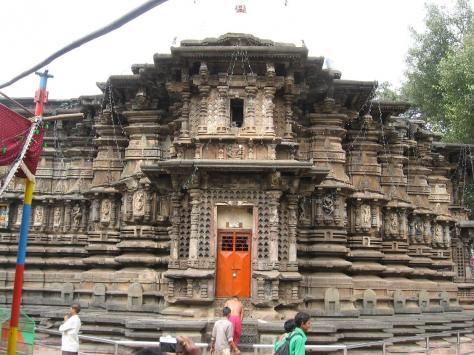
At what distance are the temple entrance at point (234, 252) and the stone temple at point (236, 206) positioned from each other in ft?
0.13

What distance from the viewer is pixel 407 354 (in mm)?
15156

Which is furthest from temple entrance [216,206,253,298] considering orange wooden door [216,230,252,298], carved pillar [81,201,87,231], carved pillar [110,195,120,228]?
carved pillar [81,201,87,231]

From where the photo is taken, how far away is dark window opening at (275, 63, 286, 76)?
1606cm

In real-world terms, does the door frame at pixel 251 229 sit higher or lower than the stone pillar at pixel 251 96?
lower

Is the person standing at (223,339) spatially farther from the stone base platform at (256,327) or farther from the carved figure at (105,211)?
the carved figure at (105,211)

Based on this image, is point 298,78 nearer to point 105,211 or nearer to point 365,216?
point 365,216

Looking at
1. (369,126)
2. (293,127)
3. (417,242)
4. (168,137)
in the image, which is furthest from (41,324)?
(417,242)

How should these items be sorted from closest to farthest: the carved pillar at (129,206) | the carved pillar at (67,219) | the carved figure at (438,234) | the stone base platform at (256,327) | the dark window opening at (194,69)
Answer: the stone base platform at (256,327)
the dark window opening at (194,69)
the carved pillar at (129,206)
the carved pillar at (67,219)
the carved figure at (438,234)

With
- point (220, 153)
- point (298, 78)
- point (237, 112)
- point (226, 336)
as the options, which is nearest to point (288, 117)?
point (298, 78)

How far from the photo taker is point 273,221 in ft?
49.8

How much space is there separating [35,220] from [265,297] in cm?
1185

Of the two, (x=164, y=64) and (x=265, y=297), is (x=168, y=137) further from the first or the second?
(x=265, y=297)

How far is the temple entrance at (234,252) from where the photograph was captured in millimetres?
15172

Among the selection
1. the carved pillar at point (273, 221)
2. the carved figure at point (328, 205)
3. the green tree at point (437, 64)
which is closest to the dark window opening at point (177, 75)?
the carved pillar at point (273, 221)
